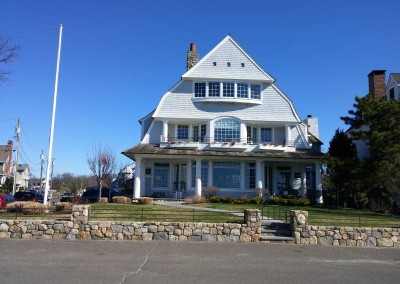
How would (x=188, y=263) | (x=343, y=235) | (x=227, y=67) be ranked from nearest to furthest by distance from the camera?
(x=188, y=263), (x=343, y=235), (x=227, y=67)

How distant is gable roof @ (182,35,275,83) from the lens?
29.3 m

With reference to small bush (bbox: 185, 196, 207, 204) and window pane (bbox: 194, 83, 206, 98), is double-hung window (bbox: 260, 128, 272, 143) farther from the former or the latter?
small bush (bbox: 185, 196, 207, 204)

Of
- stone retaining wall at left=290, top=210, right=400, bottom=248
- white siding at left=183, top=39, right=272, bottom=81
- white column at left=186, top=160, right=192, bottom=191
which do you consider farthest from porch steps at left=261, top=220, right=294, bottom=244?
white siding at left=183, top=39, right=272, bottom=81

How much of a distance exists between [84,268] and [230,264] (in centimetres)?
365

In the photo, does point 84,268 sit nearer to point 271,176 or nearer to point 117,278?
point 117,278

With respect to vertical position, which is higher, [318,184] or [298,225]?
[318,184]

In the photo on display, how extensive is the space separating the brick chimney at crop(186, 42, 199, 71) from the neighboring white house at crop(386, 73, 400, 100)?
16662 millimetres

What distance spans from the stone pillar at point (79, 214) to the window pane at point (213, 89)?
17845mm

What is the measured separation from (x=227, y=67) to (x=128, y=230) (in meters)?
19.2

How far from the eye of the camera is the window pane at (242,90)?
29.6 m

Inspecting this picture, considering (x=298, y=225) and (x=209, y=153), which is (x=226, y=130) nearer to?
(x=209, y=153)

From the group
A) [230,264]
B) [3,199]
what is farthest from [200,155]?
[230,264]

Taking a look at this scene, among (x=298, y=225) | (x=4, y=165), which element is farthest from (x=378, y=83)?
(x=4, y=165)

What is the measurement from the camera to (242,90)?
29719mm
